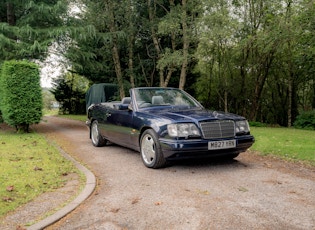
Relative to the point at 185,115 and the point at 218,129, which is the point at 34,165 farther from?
the point at 218,129

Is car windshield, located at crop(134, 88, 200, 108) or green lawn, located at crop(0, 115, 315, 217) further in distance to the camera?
car windshield, located at crop(134, 88, 200, 108)

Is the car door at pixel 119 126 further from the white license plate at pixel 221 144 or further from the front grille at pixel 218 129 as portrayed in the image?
the white license plate at pixel 221 144

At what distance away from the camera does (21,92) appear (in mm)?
11383

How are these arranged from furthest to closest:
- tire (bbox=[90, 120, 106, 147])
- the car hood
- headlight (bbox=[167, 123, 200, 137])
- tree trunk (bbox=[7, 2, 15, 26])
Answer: tree trunk (bbox=[7, 2, 15, 26]), tire (bbox=[90, 120, 106, 147]), the car hood, headlight (bbox=[167, 123, 200, 137])

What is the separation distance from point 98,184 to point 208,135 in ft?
7.06

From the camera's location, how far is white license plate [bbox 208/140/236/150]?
18.2 ft

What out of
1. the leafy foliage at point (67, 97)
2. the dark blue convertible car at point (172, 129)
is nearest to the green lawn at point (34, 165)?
the dark blue convertible car at point (172, 129)

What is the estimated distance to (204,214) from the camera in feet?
11.8

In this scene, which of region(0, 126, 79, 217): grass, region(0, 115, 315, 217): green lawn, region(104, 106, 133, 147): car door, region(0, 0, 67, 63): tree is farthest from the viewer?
region(0, 0, 67, 63): tree

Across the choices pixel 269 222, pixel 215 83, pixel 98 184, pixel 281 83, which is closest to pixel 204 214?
pixel 269 222

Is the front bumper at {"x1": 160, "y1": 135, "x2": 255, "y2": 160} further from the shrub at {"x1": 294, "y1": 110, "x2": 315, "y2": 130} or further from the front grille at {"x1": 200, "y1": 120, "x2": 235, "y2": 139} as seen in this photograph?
the shrub at {"x1": 294, "y1": 110, "x2": 315, "y2": 130}

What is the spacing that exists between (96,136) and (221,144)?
4.42 metres

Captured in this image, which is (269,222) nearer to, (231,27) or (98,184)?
(98,184)

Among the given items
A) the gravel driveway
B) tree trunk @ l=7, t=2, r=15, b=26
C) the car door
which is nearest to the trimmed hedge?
the car door
